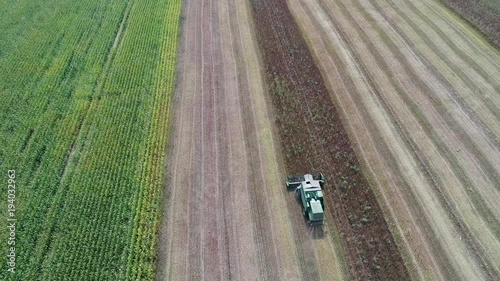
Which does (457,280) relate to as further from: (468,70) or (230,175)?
(468,70)

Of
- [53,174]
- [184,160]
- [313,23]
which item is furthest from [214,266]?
[313,23]

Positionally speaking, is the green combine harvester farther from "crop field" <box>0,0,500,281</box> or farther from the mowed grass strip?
the mowed grass strip

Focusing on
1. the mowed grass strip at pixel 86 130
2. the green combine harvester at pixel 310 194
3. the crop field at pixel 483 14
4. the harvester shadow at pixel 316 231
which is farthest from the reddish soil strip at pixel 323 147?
the crop field at pixel 483 14

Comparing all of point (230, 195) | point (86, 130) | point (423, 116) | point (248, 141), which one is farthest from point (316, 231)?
point (86, 130)

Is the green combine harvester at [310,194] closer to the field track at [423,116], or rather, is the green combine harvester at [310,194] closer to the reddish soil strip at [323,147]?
the reddish soil strip at [323,147]

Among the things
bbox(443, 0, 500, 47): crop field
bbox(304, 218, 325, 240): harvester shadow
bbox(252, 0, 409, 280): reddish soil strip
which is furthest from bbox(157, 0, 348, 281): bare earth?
bbox(443, 0, 500, 47): crop field

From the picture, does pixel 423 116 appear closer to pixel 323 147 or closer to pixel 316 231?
pixel 323 147

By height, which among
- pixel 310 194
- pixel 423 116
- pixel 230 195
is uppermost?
pixel 423 116
